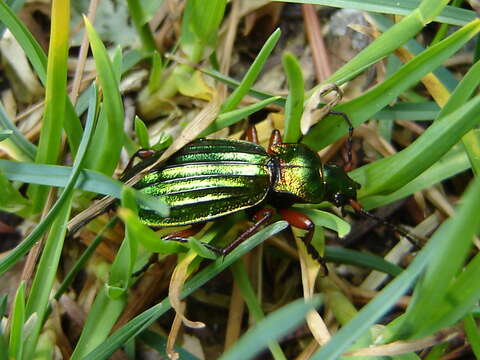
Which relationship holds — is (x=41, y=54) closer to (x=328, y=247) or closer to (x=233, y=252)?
(x=233, y=252)

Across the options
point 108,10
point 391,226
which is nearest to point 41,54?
point 108,10

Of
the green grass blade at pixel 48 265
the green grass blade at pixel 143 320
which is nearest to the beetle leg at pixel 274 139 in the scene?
the green grass blade at pixel 143 320

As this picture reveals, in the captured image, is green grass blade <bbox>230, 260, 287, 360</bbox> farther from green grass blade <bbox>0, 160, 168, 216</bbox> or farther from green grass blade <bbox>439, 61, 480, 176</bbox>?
green grass blade <bbox>439, 61, 480, 176</bbox>

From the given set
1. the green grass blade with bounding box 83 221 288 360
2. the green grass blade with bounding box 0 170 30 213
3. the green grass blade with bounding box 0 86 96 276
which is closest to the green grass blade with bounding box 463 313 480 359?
the green grass blade with bounding box 83 221 288 360

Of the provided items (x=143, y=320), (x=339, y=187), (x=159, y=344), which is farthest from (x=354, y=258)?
(x=143, y=320)

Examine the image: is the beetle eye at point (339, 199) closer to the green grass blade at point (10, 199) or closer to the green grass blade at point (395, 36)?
the green grass blade at point (395, 36)
